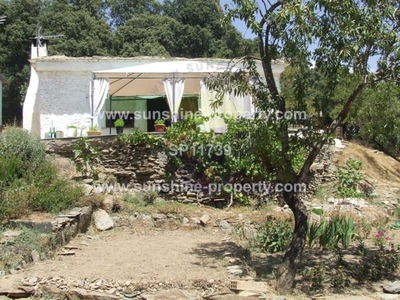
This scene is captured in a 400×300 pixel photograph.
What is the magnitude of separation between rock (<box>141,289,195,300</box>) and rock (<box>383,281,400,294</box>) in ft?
9.58

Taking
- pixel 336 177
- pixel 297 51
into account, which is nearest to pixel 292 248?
pixel 297 51

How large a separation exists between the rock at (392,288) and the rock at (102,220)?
5943 mm

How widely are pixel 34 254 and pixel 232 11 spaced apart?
16.5 feet

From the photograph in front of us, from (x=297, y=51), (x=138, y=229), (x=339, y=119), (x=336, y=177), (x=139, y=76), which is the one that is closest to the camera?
(x=297, y=51)

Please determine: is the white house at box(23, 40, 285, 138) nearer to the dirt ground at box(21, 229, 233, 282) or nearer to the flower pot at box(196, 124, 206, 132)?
the flower pot at box(196, 124, 206, 132)

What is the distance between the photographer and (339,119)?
6.83 metres

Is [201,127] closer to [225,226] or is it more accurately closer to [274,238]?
[225,226]

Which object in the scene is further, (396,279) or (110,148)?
(110,148)

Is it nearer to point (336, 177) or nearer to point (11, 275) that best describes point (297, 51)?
point (11, 275)

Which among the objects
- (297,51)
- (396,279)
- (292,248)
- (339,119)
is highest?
(297,51)

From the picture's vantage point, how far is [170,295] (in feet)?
19.9

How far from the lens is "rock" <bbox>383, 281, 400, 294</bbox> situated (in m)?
6.61

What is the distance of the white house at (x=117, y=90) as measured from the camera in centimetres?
1385

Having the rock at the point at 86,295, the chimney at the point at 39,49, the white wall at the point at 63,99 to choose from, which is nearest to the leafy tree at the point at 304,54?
the rock at the point at 86,295
